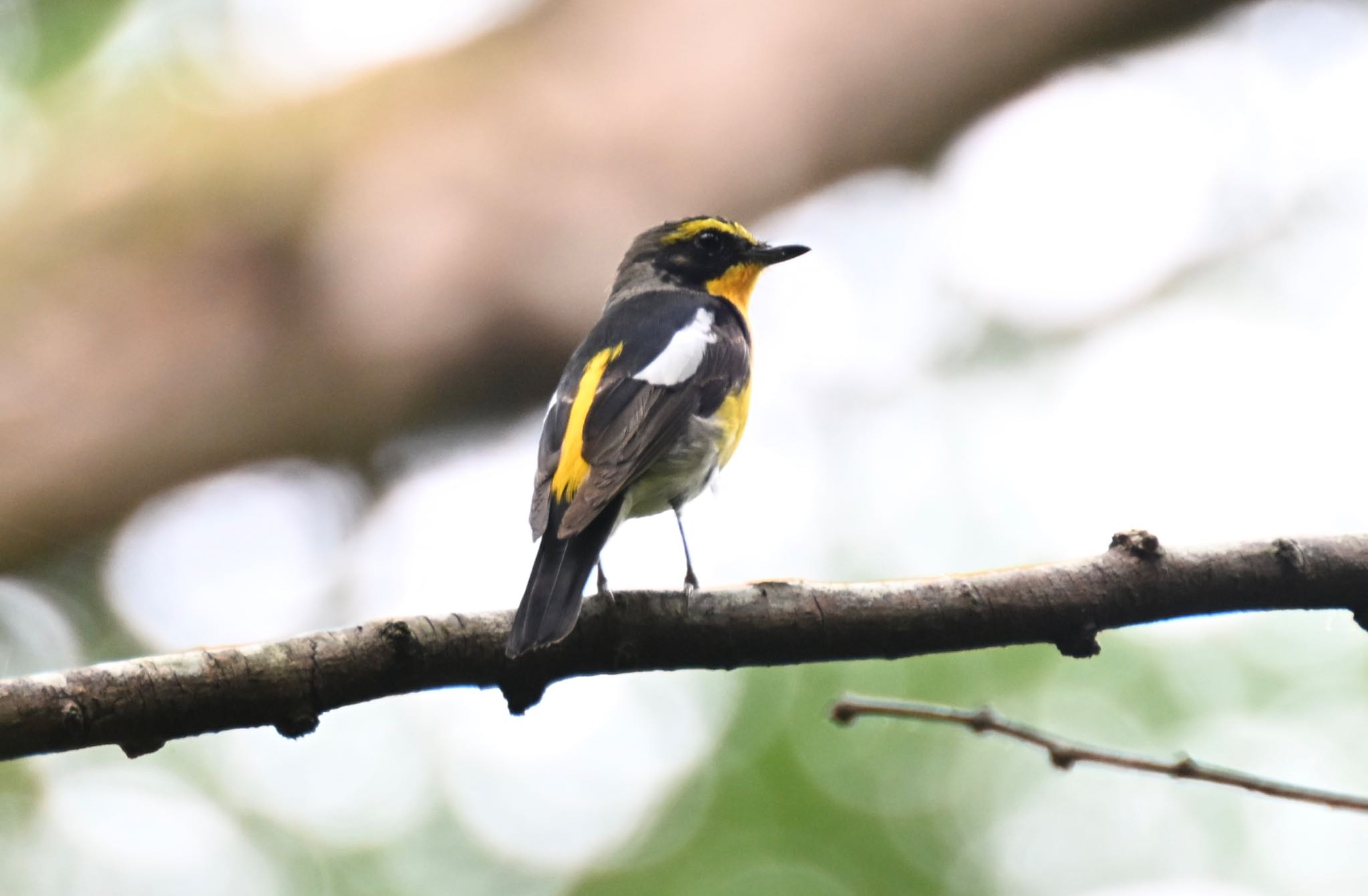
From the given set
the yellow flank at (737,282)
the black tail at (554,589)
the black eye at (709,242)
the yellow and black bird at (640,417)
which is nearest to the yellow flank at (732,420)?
the yellow and black bird at (640,417)

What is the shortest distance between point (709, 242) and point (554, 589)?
2531 mm

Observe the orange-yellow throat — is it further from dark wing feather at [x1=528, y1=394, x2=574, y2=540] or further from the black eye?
dark wing feather at [x1=528, y1=394, x2=574, y2=540]

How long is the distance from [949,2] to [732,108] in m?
1.00

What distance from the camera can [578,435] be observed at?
3445mm

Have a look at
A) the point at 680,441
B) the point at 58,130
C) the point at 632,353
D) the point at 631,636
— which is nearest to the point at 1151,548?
the point at 631,636

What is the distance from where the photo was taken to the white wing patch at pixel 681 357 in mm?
3635

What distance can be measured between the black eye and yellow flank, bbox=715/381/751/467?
96cm

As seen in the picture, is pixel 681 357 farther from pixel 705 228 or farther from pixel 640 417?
pixel 705 228

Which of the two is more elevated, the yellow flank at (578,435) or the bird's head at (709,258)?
the bird's head at (709,258)

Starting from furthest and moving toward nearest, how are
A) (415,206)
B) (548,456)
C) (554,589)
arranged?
(415,206)
(548,456)
(554,589)

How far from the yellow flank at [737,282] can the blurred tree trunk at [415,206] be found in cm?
53

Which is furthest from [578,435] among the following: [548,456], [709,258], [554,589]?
[709,258]

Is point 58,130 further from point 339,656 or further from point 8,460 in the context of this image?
point 339,656

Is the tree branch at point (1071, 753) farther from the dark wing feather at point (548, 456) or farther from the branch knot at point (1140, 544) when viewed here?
the dark wing feather at point (548, 456)
